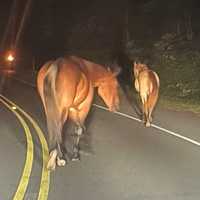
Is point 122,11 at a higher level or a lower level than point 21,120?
higher

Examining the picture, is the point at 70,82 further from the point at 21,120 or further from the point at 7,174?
the point at 21,120

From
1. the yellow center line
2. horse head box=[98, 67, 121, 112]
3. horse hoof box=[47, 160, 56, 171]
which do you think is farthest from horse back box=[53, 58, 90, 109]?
the yellow center line

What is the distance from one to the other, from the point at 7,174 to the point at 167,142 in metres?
3.85

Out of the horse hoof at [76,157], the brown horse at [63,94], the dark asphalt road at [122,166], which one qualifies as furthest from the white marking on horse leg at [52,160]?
the horse hoof at [76,157]

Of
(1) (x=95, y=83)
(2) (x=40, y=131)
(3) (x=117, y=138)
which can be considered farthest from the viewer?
(2) (x=40, y=131)

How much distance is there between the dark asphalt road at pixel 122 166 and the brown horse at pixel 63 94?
0.51 meters

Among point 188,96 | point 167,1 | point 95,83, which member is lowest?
point 188,96

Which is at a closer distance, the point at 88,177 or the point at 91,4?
the point at 88,177

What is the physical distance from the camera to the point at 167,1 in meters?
27.7

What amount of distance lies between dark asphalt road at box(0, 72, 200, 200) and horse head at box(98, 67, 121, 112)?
101cm

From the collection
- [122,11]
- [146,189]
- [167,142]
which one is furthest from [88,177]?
[122,11]

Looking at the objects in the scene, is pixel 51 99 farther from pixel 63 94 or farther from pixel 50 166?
pixel 50 166

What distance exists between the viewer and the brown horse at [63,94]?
9.28 metres

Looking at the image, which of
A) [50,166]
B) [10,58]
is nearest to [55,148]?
[50,166]
